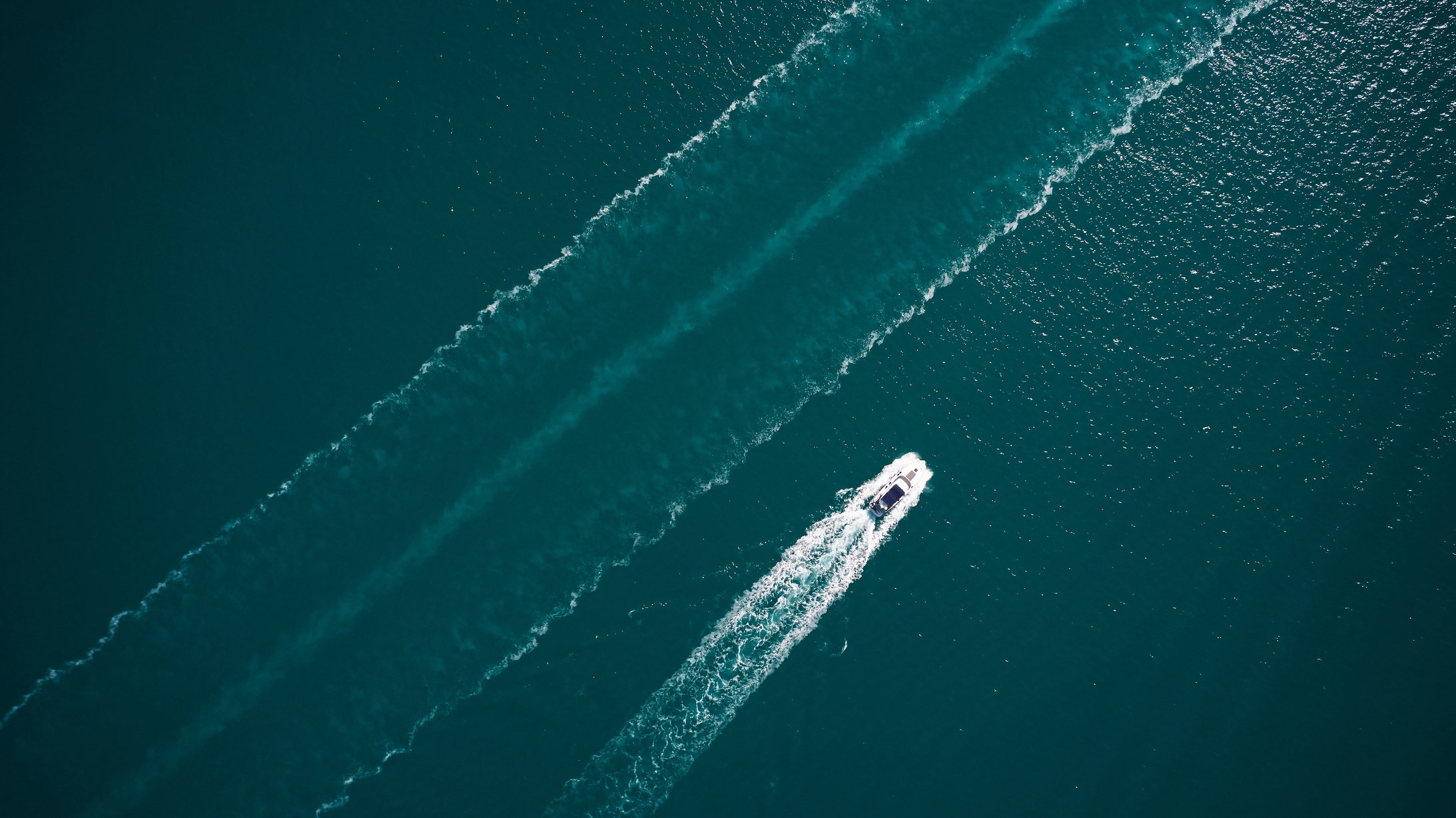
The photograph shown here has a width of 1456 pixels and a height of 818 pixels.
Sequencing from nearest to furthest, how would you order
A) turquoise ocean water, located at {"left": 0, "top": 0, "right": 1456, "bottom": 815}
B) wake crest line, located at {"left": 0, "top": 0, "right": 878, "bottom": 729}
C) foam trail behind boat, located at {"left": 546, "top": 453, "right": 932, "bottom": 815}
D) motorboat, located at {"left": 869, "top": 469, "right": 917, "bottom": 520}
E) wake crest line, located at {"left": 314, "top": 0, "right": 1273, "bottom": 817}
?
wake crest line, located at {"left": 0, "top": 0, "right": 878, "bottom": 729} < foam trail behind boat, located at {"left": 546, "top": 453, "right": 932, "bottom": 815} < wake crest line, located at {"left": 314, "top": 0, "right": 1273, "bottom": 817} < turquoise ocean water, located at {"left": 0, "top": 0, "right": 1456, "bottom": 815} < motorboat, located at {"left": 869, "top": 469, "right": 917, "bottom": 520}

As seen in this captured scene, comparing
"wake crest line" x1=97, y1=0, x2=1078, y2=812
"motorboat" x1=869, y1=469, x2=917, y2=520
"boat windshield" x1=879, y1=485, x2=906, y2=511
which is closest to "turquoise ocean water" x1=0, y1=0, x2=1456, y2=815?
"wake crest line" x1=97, y1=0, x2=1078, y2=812

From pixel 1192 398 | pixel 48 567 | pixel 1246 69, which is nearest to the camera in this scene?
pixel 48 567

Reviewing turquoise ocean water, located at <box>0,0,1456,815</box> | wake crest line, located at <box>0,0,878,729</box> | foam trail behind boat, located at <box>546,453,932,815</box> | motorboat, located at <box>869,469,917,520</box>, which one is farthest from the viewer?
motorboat, located at <box>869,469,917,520</box>

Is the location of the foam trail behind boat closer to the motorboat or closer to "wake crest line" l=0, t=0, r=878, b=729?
the motorboat

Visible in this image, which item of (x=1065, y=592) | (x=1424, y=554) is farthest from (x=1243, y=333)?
(x=1065, y=592)

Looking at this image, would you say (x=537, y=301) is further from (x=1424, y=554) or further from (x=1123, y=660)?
(x=1424, y=554)

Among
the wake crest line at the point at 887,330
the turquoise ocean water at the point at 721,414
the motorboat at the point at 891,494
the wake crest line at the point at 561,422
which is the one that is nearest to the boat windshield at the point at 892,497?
the motorboat at the point at 891,494

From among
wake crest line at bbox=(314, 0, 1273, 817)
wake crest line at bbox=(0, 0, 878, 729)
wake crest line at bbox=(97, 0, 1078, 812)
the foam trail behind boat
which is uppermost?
wake crest line at bbox=(0, 0, 878, 729)
